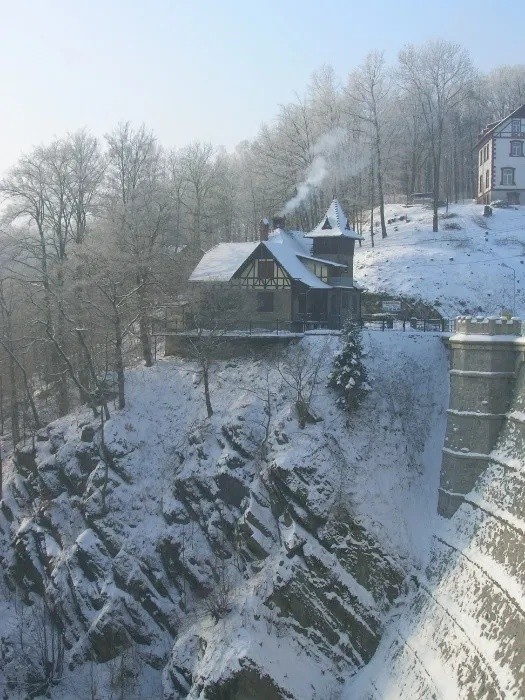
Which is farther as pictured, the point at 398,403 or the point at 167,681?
the point at 398,403

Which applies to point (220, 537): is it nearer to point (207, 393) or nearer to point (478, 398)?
point (207, 393)

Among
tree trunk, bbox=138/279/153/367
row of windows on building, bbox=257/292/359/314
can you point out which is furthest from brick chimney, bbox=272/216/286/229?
→ tree trunk, bbox=138/279/153/367

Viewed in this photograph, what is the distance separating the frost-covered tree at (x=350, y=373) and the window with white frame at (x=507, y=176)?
37.0m

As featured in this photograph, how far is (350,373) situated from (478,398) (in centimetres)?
568

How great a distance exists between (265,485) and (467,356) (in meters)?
8.91

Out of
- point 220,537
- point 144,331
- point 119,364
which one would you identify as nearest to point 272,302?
point 144,331

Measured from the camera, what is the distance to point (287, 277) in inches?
1419

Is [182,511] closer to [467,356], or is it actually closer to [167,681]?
[167,681]

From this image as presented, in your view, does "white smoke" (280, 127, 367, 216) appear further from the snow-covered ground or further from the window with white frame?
the window with white frame

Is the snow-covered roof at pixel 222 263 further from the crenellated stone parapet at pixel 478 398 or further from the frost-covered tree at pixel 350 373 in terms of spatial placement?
the crenellated stone parapet at pixel 478 398

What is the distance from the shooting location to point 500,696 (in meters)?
16.3

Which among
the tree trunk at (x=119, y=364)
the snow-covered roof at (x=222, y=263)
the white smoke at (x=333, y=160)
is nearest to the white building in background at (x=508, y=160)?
the white smoke at (x=333, y=160)

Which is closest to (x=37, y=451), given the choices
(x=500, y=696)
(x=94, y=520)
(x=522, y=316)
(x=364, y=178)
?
(x=94, y=520)

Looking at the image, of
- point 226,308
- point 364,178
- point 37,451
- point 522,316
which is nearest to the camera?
point 37,451
